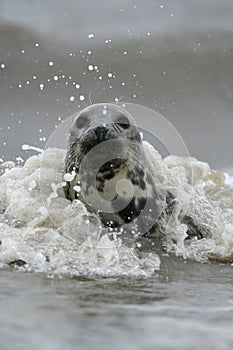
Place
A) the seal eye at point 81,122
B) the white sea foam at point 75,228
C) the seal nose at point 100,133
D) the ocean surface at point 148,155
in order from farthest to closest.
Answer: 1. the seal eye at point 81,122
2. the seal nose at point 100,133
3. the white sea foam at point 75,228
4. the ocean surface at point 148,155

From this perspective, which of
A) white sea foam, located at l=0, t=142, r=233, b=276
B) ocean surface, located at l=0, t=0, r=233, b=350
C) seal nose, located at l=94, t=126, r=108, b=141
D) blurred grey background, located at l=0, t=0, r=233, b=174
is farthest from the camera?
blurred grey background, located at l=0, t=0, r=233, b=174

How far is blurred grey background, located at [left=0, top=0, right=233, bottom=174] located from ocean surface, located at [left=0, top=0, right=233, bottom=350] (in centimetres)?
2

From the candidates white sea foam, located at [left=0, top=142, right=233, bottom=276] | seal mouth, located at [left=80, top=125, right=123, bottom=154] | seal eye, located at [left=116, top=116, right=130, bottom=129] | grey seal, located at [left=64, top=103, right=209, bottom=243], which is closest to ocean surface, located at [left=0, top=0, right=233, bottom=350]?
white sea foam, located at [left=0, top=142, right=233, bottom=276]

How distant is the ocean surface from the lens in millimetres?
2521

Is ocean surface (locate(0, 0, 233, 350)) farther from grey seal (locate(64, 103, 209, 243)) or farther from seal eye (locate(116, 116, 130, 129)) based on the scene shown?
seal eye (locate(116, 116, 130, 129))

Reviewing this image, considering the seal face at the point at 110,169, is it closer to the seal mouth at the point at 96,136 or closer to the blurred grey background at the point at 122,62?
the seal mouth at the point at 96,136

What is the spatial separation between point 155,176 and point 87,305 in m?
2.05

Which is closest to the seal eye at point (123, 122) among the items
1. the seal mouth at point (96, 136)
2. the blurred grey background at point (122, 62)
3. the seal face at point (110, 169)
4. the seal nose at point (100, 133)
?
the seal face at point (110, 169)

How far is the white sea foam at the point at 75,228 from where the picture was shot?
3658mm

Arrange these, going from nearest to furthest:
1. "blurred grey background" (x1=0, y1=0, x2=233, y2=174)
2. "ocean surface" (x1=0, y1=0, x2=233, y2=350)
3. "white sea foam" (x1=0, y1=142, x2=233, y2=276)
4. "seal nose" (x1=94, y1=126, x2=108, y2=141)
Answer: "ocean surface" (x1=0, y1=0, x2=233, y2=350), "white sea foam" (x1=0, y1=142, x2=233, y2=276), "seal nose" (x1=94, y1=126, x2=108, y2=141), "blurred grey background" (x1=0, y1=0, x2=233, y2=174)

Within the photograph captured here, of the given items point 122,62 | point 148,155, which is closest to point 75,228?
point 148,155

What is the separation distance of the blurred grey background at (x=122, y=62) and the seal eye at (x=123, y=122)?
13.6 ft

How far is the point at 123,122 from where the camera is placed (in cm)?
431

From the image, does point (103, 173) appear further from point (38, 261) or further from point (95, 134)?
point (38, 261)
